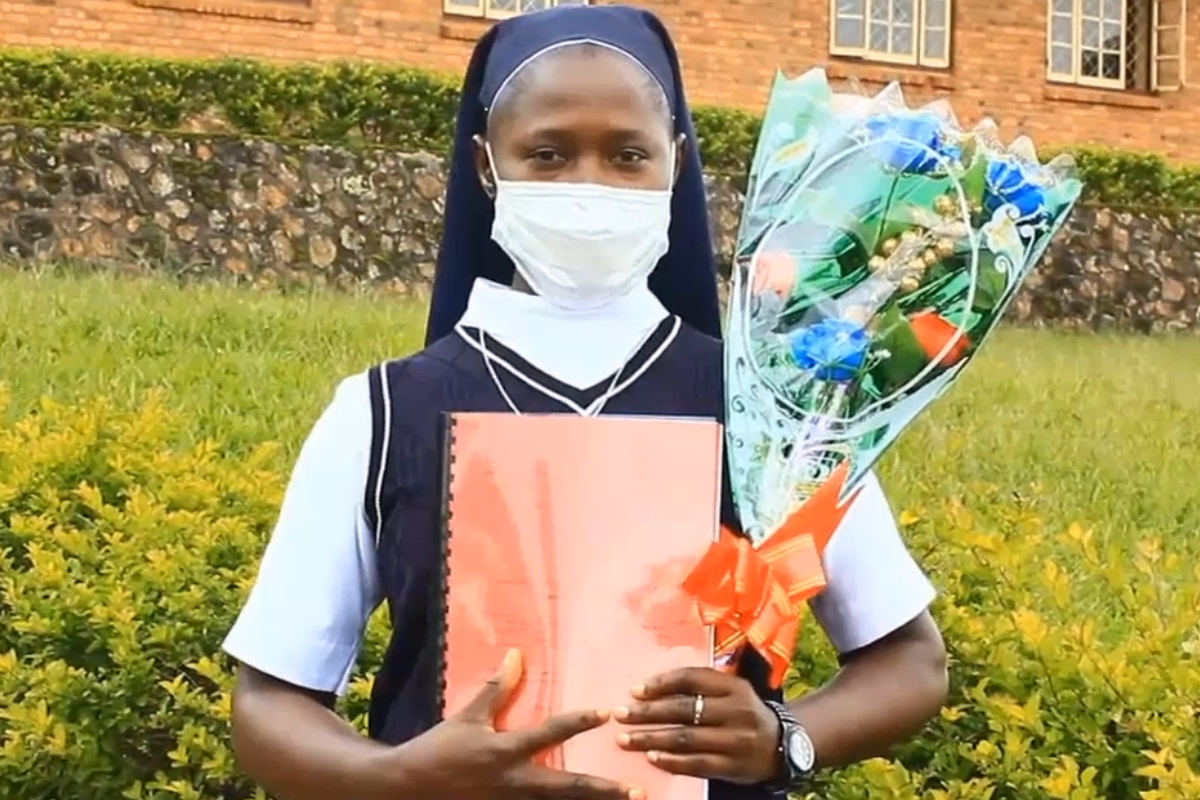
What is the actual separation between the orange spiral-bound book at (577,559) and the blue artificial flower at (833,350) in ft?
0.48

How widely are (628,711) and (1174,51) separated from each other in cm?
1455

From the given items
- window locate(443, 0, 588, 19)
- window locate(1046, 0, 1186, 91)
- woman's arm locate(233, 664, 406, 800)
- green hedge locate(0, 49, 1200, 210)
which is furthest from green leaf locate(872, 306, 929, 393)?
window locate(1046, 0, 1186, 91)

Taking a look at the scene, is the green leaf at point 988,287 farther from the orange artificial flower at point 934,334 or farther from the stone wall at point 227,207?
the stone wall at point 227,207

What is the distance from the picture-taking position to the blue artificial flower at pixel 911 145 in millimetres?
1769

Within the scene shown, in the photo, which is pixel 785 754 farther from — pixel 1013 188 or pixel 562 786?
pixel 1013 188

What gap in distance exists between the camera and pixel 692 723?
64.1 inches

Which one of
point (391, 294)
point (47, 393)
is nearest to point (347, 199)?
point (391, 294)

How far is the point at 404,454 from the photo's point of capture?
1793mm

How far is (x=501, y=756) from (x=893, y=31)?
42.7 feet

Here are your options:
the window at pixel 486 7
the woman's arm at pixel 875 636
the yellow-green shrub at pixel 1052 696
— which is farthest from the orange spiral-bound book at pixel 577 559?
the window at pixel 486 7

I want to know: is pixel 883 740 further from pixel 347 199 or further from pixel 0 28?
pixel 0 28

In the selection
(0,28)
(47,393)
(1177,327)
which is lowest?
(1177,327)

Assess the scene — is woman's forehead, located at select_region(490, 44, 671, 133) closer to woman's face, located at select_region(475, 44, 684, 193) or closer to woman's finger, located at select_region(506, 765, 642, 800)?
woman's face, located at select_region(475, 44, 684, 193)

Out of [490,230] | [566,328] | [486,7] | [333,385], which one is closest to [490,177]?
[490,230]
